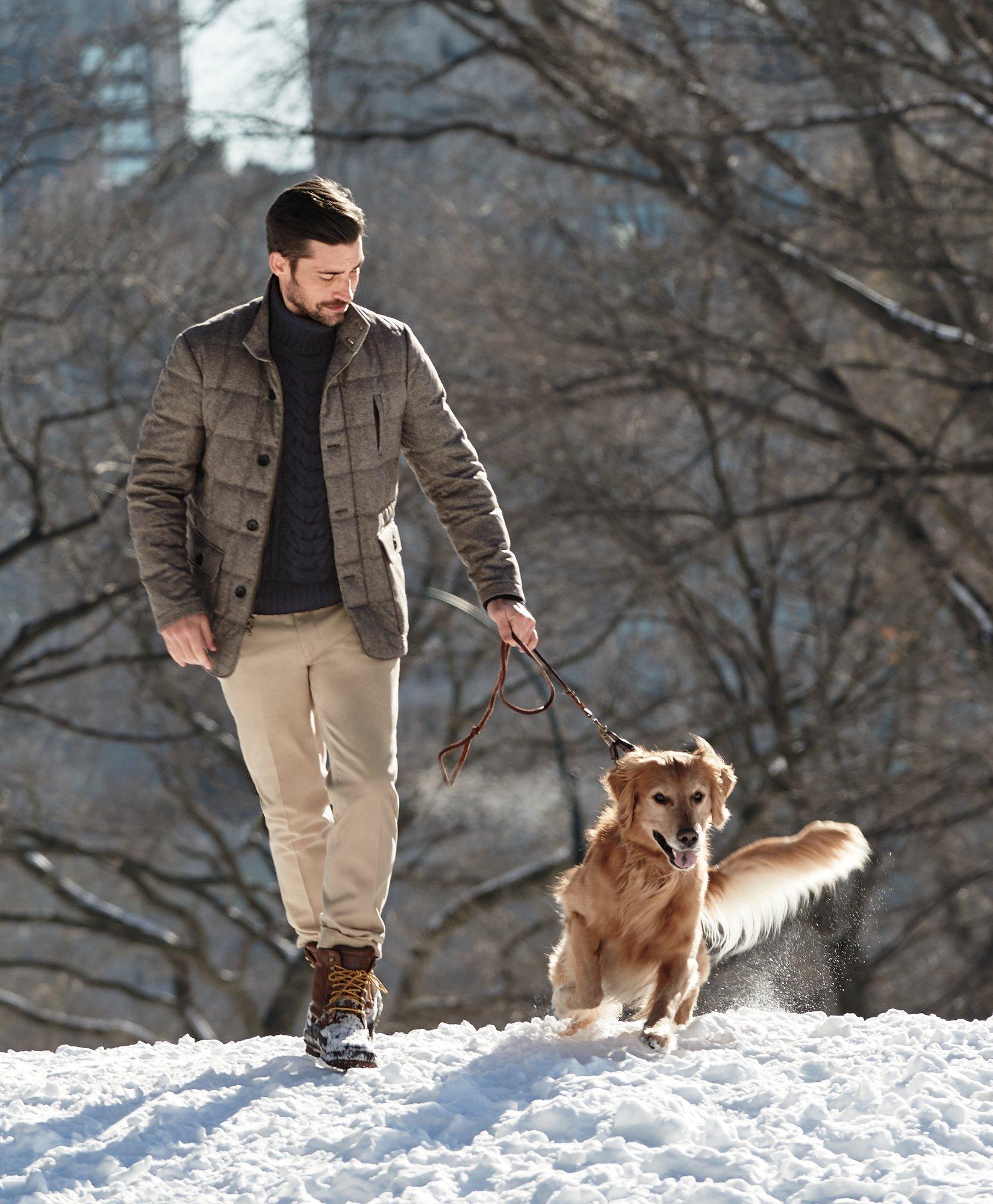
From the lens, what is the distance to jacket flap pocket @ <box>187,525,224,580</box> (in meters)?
4.14

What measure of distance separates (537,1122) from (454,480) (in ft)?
5.91

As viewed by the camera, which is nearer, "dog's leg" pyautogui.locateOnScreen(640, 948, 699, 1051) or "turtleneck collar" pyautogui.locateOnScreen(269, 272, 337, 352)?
"turtleneck collar" pyautogui.locateOnScreen(269, 272, 337, 352)

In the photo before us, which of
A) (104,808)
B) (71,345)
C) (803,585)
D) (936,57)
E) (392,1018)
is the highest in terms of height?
(936,57)

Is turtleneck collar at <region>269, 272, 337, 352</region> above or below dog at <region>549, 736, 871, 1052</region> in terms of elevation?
above

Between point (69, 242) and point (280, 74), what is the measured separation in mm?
2688

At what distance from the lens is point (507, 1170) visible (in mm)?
3314

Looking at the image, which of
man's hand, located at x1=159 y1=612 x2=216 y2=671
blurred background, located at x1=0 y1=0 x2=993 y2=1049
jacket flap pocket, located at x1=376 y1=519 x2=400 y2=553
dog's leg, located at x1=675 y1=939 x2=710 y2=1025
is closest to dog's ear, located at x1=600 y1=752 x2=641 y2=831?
dog's leg, located at x1=675 y1=939 x2=710 y2=1025

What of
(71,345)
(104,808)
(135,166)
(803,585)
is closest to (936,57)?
(803,585)

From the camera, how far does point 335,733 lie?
4.20 m

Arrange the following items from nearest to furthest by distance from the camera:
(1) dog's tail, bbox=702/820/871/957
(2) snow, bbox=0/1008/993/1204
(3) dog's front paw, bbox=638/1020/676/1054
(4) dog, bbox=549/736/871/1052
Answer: (2) snow, bbox=0/1008/993/1204 → (3) dog's front paw, bbox=638/1020/676/1054 → (4) dog, bbox=549/736/871/1052 → (1) dog's tail, bbox=702/820/871/957

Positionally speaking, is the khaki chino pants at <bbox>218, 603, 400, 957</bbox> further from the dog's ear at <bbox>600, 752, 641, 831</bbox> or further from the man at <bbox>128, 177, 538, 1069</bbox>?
the dog's ear at <bbox>600, 752, 641, 831</bbox>

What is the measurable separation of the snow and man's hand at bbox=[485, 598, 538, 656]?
1.17 metres

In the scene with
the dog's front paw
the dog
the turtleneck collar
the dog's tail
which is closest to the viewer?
the turtleneck collar

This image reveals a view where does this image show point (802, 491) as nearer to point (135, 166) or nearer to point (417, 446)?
point (135, 166)
